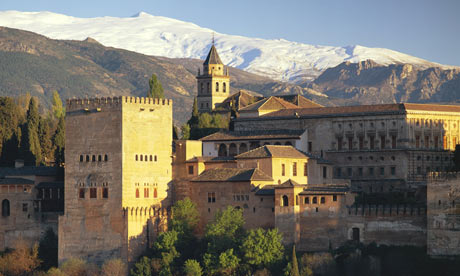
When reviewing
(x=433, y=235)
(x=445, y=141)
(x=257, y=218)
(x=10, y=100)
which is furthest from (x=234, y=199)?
(x=10, y=100)

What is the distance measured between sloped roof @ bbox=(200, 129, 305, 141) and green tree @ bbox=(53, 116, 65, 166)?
531 inches

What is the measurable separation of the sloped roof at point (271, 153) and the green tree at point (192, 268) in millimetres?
9581

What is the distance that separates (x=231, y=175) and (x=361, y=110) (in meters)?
15.9

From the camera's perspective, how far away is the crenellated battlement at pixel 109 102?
78.6m

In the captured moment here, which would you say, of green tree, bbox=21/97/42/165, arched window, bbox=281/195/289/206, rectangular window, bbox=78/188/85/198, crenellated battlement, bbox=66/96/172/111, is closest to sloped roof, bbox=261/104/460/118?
crenellated battlement, bbox=66/96/172/111

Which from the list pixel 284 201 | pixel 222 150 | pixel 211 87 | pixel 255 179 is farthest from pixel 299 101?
pixel 284 201

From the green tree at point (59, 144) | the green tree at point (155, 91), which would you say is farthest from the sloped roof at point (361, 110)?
the green tree at point (59, 144)

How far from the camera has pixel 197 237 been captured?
78625 mm

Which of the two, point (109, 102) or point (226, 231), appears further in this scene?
point (109, 102)

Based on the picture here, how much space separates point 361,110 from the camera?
294ft

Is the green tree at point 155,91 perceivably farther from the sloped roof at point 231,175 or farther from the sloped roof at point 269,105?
the sloped roof at point 231,175

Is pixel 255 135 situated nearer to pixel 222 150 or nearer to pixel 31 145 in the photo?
pixel 222 150

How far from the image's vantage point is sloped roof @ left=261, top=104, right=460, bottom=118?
8761 cm

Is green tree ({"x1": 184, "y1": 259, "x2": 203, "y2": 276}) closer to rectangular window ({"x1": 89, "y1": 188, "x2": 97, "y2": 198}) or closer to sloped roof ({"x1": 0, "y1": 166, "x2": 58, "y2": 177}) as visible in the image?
rectangular window ({"x1": 89, "y1": 188, "x2": 97, "y2": 198})
